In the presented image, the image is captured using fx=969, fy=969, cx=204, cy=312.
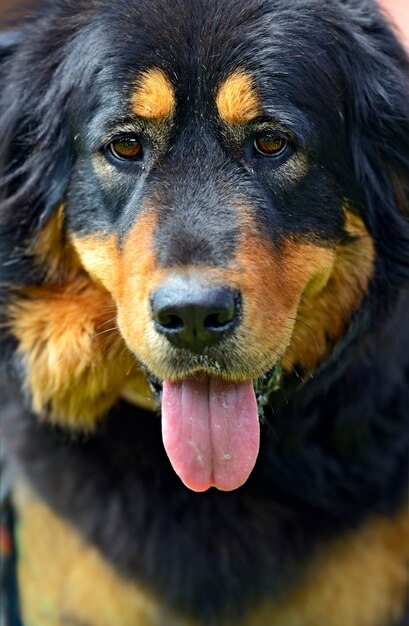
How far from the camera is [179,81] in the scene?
2.60 meters

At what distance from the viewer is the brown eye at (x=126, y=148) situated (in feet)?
8.76

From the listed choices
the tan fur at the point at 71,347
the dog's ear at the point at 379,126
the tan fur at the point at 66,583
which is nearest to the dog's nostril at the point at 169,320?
the tan fur at the point at 71,347

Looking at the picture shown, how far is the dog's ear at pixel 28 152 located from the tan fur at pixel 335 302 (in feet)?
2.67

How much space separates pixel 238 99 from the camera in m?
2.58

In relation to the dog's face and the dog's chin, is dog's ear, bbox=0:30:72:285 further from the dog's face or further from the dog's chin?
the dog's chin

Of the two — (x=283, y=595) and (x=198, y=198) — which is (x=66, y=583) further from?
(x=198, y=198)

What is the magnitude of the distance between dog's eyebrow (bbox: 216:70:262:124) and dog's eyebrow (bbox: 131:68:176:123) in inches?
5.2

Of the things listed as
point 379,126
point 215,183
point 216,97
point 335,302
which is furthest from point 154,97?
point 335,302

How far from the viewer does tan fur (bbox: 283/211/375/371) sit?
2.83 meters

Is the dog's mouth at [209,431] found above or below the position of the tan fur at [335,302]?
below

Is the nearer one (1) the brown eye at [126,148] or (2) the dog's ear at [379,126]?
(1) the brown eye at [126,148]

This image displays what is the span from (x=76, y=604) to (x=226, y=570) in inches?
22.3

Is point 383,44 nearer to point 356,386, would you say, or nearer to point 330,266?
point 330,266

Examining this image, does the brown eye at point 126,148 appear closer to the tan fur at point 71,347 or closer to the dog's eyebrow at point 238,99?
the dog's eyebrow at point 238,99
